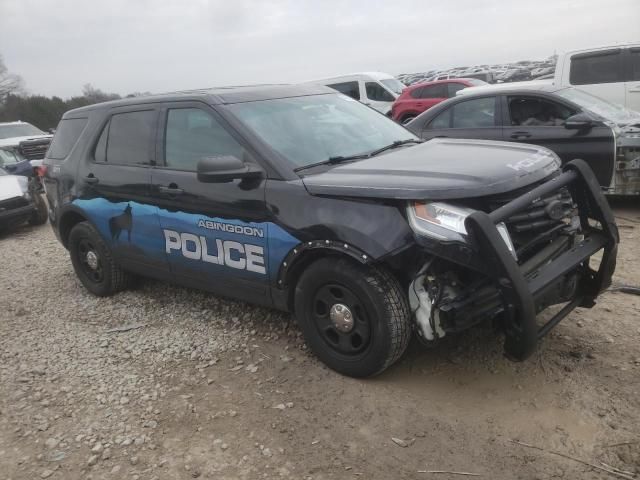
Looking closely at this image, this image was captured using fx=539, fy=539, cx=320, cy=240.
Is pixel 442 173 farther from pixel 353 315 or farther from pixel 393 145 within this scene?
pixel 393 145

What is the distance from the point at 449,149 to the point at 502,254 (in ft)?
4.01

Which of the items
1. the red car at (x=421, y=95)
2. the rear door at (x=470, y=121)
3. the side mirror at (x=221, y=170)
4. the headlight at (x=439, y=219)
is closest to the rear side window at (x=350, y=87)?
the red car at (x=421, y=95)

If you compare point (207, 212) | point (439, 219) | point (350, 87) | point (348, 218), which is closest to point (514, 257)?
point (439, 219)

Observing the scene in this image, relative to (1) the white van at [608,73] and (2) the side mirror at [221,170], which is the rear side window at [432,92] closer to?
(1) the white van at [608,73]

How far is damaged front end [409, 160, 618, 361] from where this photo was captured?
254cm

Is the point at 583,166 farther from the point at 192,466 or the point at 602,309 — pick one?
the point at 192,466

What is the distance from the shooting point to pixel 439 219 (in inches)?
107

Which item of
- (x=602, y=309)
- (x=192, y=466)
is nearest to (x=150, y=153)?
(x=192, y=466)

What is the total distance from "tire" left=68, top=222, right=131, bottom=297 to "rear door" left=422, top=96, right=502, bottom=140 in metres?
4.37

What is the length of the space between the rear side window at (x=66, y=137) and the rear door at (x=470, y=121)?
4301 mm

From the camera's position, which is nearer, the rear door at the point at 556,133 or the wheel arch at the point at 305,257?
the wheel arch at the point at 305,257

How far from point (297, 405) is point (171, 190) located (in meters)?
1.78

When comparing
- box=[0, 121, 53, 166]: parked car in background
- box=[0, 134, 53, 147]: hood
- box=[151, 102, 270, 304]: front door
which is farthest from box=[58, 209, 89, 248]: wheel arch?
box=[0, 134, 53, 147]: hood

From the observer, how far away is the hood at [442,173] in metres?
2.74
